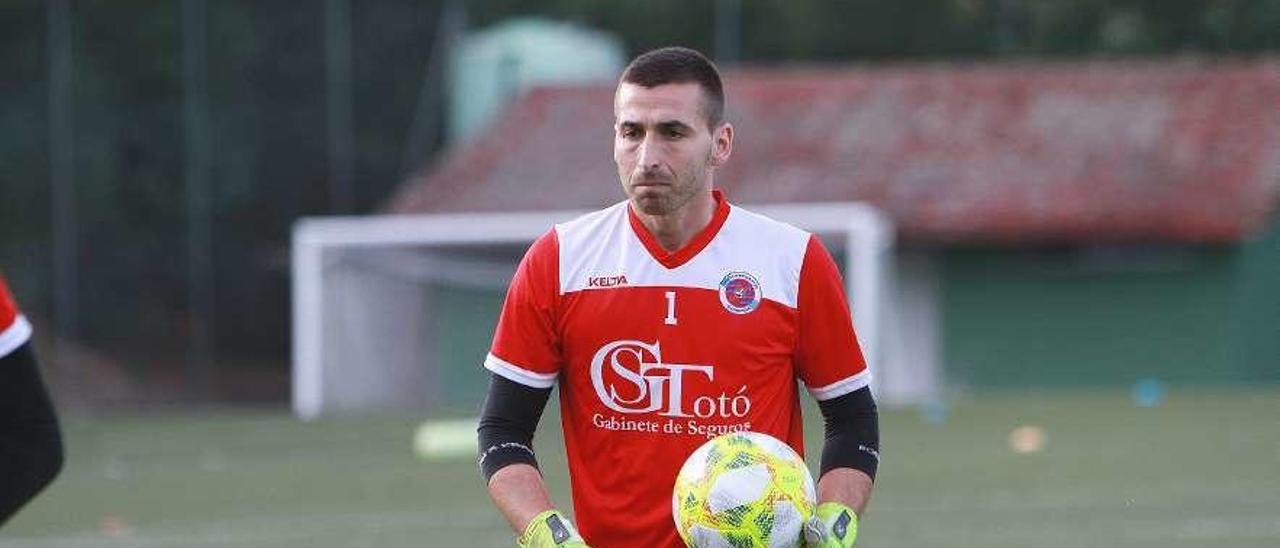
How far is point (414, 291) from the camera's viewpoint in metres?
31.8

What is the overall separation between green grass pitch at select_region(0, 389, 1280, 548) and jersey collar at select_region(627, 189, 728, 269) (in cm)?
726

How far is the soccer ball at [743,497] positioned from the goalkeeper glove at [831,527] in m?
0.03

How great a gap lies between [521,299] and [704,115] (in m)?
0.61

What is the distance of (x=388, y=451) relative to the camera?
2133cm

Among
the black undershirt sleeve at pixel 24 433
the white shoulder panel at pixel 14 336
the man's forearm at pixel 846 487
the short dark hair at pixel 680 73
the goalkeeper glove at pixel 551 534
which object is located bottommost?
the goalkeeper glove at pixel 551 534

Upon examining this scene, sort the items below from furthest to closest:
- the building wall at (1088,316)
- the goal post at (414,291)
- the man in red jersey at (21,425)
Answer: the building wall at (1088,316)
the goal post at (414,291)
the man in red jersey at (21,425)

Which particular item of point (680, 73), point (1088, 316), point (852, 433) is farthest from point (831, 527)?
point (1088, 316)

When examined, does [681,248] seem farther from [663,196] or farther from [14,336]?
[14,336]

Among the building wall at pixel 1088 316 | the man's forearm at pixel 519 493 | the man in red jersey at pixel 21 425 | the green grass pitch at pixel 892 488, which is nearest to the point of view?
the man in red jersey at pixel 21 425

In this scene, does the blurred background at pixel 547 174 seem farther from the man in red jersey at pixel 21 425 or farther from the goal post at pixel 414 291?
the man in red jersey at pixel 21 425

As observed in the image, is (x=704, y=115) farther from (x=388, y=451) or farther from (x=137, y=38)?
(x=137, y=38)

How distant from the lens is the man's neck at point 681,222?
5688mm

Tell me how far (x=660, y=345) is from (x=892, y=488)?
35.5 feet

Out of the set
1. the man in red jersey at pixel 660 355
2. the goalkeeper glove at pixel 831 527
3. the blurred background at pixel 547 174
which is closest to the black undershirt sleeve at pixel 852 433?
the man in red jersey at pixel 660 355
